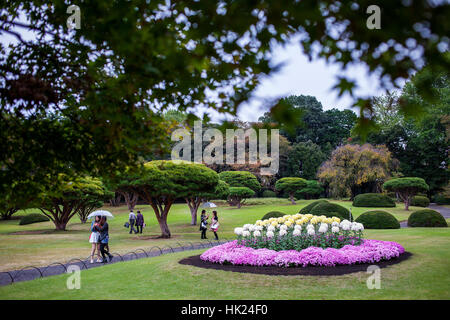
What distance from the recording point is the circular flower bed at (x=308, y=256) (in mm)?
9781

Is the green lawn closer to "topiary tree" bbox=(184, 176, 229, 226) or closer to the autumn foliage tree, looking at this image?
"topiary tree" bbox=(184, 176, 229, 226)

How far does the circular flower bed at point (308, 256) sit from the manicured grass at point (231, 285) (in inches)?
26.8

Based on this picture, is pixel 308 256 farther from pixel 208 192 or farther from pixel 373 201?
pixel 373 201

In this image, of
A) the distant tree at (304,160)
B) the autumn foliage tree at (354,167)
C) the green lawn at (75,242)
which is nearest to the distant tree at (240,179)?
the green lawn at (75,242)

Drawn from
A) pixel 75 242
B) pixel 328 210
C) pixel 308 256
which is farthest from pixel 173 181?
pixel 308 256

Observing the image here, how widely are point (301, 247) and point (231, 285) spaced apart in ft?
11.6

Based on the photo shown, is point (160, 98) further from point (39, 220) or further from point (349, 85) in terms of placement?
point (39, 220)

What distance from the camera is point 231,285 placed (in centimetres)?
816

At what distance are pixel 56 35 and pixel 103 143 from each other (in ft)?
6.09

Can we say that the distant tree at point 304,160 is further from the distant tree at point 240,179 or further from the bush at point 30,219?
the bush at point 30,219

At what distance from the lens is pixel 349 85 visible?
3.14 m

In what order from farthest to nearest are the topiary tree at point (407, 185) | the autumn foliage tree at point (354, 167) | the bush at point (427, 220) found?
the autumn foliage tree at point (354, 167) < the topiary tree at point (407, 185) < the bush at point (427, 220)

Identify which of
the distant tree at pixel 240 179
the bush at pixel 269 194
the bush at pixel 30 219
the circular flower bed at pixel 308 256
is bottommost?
the bush at pixel 30 219

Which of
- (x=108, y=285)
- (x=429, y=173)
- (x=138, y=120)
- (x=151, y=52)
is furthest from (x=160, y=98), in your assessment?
(x=429, y=173)
